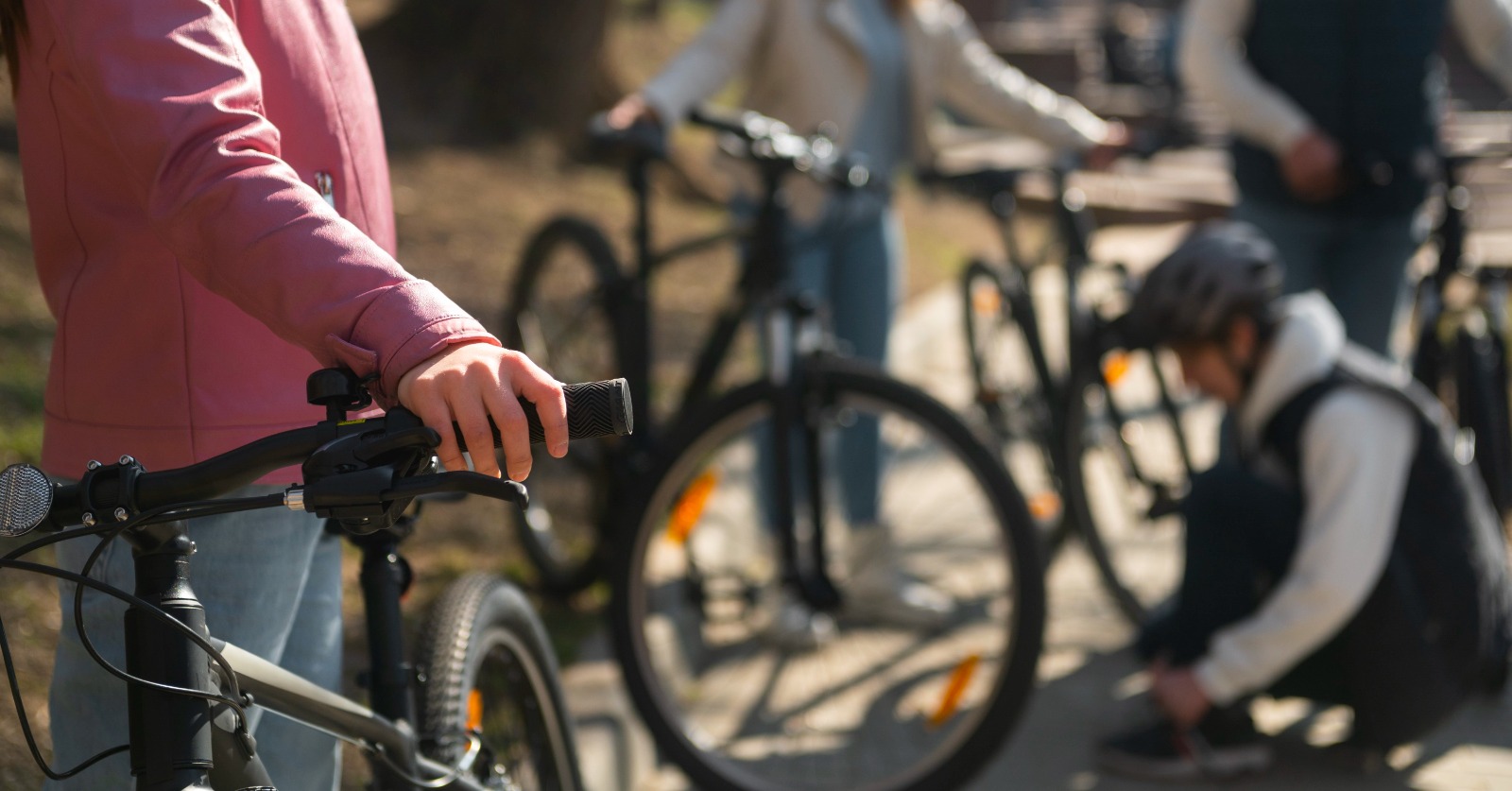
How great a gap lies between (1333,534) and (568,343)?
85.1 inches

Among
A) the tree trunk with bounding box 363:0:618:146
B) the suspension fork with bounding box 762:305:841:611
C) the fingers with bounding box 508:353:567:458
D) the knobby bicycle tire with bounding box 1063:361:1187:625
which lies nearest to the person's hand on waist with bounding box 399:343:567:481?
the fingers with bounding box 508:353:567:458

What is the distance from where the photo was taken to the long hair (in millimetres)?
1514

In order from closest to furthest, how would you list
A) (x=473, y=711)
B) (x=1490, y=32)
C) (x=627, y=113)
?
(x=473, y=711) → (x=627, y=113) → (x=1490, y=32)

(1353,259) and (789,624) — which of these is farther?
(1353,259)

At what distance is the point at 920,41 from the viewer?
157 inches

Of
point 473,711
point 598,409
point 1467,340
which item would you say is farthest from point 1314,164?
point 598,409

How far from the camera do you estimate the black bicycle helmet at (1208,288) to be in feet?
10.4

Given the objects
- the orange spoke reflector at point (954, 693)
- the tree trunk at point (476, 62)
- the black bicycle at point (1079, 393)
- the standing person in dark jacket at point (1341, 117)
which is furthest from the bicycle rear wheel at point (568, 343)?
the tree trunk at point (476, 62)

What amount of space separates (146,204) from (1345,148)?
3.25 meters

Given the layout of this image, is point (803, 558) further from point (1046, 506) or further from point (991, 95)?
point (1046, 506)

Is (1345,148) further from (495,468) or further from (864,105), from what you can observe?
(495,468)

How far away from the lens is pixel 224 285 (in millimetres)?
1400

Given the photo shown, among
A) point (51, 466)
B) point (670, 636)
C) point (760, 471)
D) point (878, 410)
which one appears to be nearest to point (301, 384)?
point (51, 466)

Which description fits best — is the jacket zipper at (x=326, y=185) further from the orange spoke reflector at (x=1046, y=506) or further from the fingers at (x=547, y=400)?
the orange spoke reflector at (x=1046, y=506)
